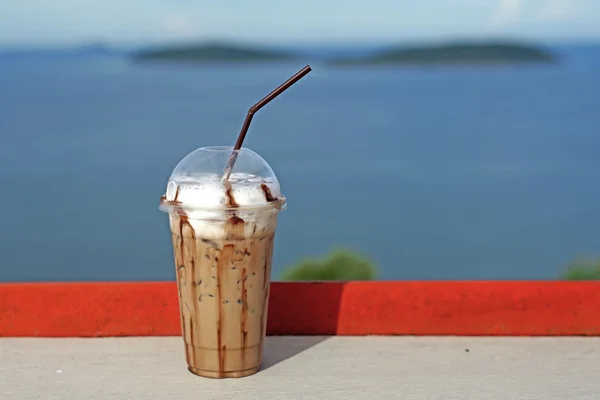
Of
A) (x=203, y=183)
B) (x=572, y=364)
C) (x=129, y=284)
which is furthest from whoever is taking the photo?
(x=129, y=284)

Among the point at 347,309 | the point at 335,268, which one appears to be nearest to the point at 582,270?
the point at 335,268

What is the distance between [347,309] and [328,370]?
26.9 inches

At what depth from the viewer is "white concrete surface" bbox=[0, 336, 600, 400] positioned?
4.63 meters

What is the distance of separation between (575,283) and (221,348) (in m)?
2.11

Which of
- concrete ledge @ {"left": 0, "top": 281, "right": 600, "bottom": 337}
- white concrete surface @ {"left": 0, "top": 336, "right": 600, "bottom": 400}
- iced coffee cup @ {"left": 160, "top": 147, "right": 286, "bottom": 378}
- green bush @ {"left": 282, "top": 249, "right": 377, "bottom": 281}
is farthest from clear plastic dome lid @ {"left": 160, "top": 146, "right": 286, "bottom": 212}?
green bush @ {"left": 282, "top": 249, "right": 377, "bottom": 281}

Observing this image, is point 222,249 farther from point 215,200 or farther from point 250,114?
point 250,114

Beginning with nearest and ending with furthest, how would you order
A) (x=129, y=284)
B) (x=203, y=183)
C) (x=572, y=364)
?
(x=203, y=183) → (x=572, y=364) → (x=129, y=284)

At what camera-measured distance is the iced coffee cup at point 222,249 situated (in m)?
4.58

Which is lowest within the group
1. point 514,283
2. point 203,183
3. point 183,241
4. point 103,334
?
point 103,334

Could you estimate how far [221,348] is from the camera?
4.78 meters

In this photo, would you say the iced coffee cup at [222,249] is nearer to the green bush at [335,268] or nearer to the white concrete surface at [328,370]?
the white concrete surface at [328,370]

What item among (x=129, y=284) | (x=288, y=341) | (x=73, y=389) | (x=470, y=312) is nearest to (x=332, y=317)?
(x=288, y=341)

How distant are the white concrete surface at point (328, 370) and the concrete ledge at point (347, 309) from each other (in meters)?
0.08

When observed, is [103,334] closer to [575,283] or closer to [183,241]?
[183,241]
